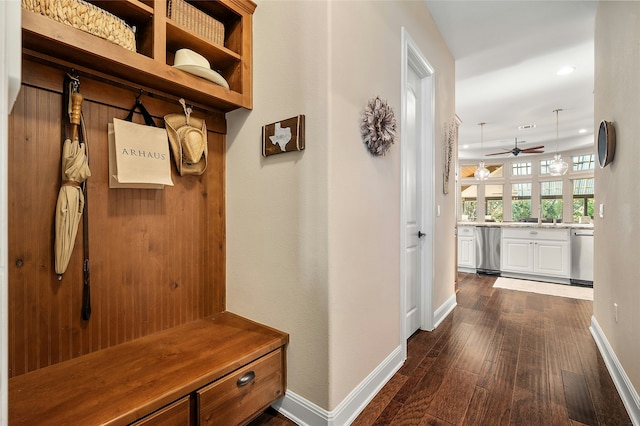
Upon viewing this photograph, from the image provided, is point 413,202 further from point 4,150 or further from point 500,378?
point 4,150

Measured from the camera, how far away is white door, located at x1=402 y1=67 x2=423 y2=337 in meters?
2.58

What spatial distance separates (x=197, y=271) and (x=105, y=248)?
50 cm

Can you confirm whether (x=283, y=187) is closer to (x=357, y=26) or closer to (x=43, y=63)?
(x=357, y=26)

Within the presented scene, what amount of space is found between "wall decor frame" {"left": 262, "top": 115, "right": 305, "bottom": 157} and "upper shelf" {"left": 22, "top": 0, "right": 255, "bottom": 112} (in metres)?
0.28

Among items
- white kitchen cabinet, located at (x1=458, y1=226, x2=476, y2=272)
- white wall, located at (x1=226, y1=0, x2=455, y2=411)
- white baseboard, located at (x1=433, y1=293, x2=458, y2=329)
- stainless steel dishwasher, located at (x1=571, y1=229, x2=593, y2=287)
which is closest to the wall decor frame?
white wall, located at (x1=226, y1=0, x2=455, y2=411)

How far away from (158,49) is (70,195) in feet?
2.51

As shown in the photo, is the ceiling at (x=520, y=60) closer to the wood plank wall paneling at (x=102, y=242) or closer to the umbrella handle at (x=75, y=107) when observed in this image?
the wood plank wall paneling at (x=102, y=242)

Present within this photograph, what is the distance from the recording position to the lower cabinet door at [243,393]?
→ 1.24 metres

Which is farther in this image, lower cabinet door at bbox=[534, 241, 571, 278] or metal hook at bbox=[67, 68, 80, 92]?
lower cabinet door at bbox=[534, 241, 571, 278]

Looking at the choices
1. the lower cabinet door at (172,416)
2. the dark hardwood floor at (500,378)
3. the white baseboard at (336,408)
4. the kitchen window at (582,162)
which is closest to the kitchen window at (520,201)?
the kitchen window at (582,162)

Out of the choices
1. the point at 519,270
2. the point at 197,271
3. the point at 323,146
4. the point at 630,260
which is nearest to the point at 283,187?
the point at 323,146

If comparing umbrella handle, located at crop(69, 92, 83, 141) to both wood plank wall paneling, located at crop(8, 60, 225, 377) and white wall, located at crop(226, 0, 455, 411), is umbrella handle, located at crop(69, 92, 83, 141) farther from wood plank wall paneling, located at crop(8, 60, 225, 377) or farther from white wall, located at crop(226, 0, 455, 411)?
white wall, located at crop(226, 0, 455, 411)

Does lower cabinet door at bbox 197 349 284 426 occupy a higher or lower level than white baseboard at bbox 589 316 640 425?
higher


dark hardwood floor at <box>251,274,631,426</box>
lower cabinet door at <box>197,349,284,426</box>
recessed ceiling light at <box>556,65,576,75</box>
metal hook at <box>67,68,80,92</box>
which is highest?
recessed ceiling light at <box>556,65,576,75</box>
